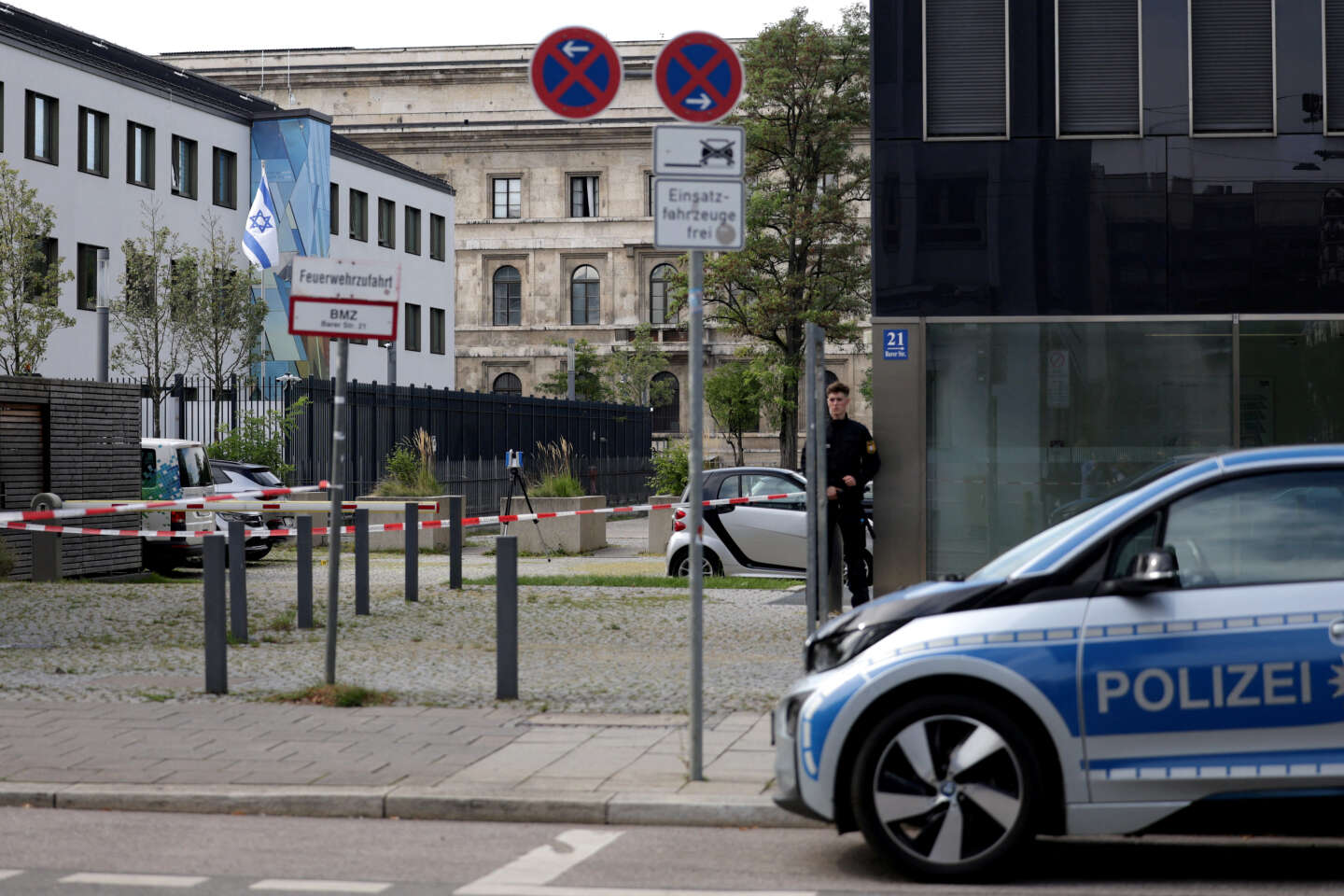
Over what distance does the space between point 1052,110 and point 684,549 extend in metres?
7.14

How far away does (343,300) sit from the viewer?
1020 cm

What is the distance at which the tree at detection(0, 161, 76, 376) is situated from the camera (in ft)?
100

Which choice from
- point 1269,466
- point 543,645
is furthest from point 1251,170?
point 1269,466

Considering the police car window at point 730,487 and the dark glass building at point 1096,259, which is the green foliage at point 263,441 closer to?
the police car window at point 730,487

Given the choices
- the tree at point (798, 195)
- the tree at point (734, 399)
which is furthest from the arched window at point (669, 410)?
the tree at point (798, 195)

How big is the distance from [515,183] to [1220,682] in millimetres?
73276

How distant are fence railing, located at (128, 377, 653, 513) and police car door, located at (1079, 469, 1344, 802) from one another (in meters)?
25.7

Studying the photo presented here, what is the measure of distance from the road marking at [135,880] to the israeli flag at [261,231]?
3942 centimetres

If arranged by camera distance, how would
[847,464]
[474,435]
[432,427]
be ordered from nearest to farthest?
[847,464]
[432,427]
[474,435]

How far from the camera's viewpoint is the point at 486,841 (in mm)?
6895

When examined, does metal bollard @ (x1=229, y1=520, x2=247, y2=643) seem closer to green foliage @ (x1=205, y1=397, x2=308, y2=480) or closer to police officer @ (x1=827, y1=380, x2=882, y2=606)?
police officer @ (x1=827, y1=380, x2=882, y2=606)

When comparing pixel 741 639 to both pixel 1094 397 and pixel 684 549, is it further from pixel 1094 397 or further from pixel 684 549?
pixel 684 549

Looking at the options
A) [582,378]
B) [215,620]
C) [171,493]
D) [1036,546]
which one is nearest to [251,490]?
[171,493]

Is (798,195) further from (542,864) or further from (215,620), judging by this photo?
(542,864)
